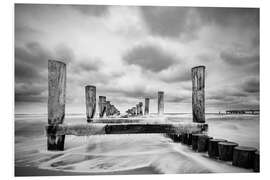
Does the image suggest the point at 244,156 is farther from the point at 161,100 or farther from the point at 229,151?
the point at 161,100

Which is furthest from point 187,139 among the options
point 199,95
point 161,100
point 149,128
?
point 161,100

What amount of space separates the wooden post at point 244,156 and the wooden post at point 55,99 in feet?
8.54

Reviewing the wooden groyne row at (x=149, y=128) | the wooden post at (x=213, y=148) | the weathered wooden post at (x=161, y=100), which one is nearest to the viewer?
the wooden groyne row at (x=149, y=128)

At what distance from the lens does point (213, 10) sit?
454cm

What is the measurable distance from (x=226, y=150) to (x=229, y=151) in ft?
0.12

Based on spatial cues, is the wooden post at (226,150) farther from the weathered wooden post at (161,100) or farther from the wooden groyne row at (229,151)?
the weathered wooden post at (161,100)

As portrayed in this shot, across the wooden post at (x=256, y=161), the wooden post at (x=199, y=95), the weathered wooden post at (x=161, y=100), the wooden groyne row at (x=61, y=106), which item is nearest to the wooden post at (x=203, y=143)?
the wooden groyne row at (x=61, y=106)

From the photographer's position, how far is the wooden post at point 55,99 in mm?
2898

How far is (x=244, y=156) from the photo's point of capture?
2.18m

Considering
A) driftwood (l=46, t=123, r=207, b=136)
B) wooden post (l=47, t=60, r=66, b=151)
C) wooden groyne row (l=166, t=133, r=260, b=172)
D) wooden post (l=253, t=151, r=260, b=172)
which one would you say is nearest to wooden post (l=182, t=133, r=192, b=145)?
wooden groyne row (l=166, t=133, r=260, b=172)

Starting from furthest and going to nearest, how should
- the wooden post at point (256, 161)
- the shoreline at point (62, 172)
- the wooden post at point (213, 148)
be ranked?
the wooden post at point (213, 148) → the shoreline at point (62, 172) → the wooden post at point (256, 161)
